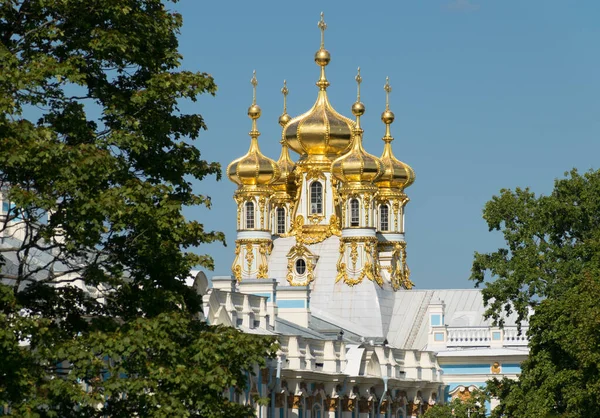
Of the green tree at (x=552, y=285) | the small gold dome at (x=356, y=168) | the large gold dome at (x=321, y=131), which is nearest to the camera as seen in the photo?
the green tree at (x=552, y=285)

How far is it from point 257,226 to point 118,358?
53.2 meters

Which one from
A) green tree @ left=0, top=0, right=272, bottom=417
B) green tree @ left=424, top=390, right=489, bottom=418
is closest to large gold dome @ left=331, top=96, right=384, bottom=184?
green tree @ left=424, top=390, right=489, bottom=418

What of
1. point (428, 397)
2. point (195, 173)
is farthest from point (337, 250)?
point (195, 173)

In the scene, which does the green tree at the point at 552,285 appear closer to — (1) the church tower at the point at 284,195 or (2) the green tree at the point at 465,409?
(2) the green tree at the point at 465,409

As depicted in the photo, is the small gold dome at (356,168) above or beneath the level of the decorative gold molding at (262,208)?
above

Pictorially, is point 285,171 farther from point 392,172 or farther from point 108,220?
point 108,220

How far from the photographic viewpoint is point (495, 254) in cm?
4356

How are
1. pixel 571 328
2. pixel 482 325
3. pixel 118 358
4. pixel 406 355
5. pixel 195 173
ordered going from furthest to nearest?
pixel 482 325 < pixel 406 355 < pixel 571 328 < pixel 195 173 < pixel 118 358

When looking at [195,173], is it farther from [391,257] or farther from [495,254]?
[391,257]

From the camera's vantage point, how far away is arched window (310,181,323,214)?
75562 mm

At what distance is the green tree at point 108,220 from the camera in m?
22.6

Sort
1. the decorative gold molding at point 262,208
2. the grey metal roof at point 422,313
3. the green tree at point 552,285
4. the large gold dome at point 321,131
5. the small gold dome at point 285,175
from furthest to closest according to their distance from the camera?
1. the small gold dome at point 285,175
2. the decorative gold molding at point 262,208
3. the large gold dome at point 321,131
4. the grey metal roof at point 422,313
5. the green tree at point 552,285

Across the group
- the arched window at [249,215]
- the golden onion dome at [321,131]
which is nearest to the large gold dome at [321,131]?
the golden onion dome at [321,131]

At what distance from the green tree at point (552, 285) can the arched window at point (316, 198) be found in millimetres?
31440
